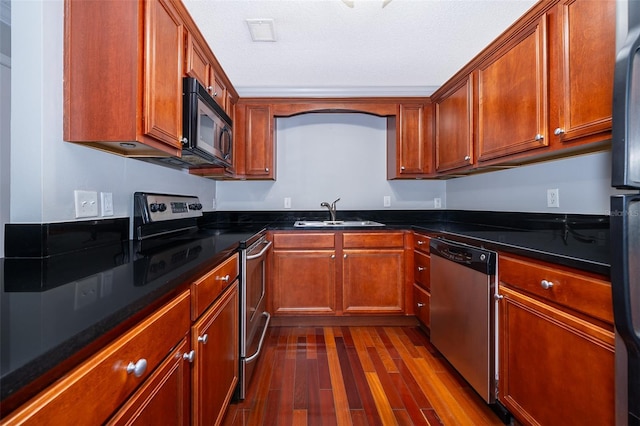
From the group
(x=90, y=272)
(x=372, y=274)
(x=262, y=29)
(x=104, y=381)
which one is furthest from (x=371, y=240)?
(x=104, y=381)

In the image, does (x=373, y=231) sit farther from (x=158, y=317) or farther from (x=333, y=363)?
(x=158, y=317)

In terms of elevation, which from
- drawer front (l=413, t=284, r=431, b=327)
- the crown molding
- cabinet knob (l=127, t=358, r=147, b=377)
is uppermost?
the crown molding

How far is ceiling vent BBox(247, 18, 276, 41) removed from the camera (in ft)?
5.88

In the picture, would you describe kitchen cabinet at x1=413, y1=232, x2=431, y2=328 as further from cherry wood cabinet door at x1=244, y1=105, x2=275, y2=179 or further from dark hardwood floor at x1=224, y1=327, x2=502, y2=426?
cherry wood cabinet door at x1=244, y1=105, x2=275, y2=179

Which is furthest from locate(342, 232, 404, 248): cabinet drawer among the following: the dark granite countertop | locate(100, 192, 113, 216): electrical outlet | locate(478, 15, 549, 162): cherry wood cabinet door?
locate(100, 192, 113, 216): electrical outlet

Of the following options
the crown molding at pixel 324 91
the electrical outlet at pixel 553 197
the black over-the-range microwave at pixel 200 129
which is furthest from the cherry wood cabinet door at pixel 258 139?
the electrical outlet at pixel 553 197

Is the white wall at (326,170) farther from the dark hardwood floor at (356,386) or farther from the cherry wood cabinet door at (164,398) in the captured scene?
the cherry wood cabinet door at (164,398)

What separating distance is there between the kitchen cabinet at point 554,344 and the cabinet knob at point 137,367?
1.34 metres

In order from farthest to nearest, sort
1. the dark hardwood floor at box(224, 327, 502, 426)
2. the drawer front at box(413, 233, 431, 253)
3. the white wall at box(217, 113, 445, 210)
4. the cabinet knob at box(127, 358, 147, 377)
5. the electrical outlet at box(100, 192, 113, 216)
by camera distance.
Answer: the white wall at box(217, 113, 445, 210) < the drawer front at box(413, 233, 431, 253) < the dark hardwood floor at box(224, 327, 502, 426) < the electrical outlet at box(100, 192, 113, 216) < the cabinet knob at box(127, 358, 147, 377)

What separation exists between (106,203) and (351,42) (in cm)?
181

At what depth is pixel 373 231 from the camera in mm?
2461

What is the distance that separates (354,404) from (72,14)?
7.04ft

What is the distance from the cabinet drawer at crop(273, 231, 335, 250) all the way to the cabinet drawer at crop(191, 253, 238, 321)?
3.25 ft

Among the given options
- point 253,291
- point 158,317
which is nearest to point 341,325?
point 253,291
